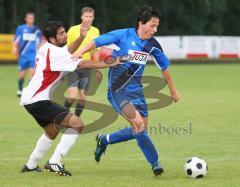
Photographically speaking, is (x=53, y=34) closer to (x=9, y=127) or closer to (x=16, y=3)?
(x=9, y=127)

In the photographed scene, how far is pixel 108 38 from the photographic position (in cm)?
875

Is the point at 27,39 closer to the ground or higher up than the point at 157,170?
closer to the ground

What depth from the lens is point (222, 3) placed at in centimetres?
4850

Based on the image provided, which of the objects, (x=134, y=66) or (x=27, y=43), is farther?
(x=27, y=43)

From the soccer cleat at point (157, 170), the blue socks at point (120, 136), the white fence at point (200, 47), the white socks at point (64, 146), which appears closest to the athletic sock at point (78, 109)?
the blue socks at point (120, 136)

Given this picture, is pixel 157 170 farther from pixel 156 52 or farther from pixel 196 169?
pixel 156 52

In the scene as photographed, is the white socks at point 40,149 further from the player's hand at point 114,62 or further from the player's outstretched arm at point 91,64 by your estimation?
the player's hand at point 114,62

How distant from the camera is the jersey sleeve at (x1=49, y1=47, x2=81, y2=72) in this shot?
845 cm

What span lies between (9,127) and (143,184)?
5719 millimetres

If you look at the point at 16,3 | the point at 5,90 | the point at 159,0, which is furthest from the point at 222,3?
the point at 5,90

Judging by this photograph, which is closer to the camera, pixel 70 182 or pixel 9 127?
pixel 70 182

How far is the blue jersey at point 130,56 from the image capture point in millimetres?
8852

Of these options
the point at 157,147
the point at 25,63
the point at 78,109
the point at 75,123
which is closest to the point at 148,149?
the point at 75,123

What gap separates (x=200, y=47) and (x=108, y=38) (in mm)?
30841
